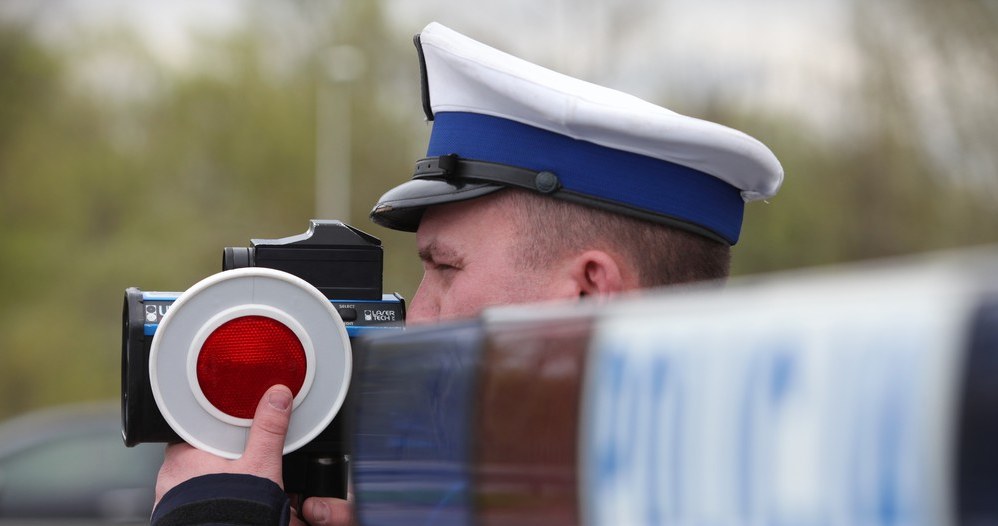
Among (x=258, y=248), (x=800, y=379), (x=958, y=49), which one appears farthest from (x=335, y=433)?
(x=958, y=49)

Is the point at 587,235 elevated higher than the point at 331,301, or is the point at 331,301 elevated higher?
the point at 587,235

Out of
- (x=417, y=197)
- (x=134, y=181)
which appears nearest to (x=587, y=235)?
(x=417, y=197)

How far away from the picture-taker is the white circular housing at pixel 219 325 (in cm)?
179

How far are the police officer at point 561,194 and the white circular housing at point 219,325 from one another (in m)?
0.26

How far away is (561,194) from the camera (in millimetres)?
2189

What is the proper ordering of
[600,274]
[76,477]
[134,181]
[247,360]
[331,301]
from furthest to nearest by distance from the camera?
1. [134,181]
2. [76,477]
3. [600,274]
4. [331,301]
5. [247,360]

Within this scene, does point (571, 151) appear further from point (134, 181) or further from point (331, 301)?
point (134, 181)

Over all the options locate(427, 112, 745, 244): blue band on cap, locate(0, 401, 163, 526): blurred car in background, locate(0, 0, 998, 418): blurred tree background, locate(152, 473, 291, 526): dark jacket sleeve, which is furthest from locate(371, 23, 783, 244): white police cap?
locate(0, 0, 998, 418): blurred tree background

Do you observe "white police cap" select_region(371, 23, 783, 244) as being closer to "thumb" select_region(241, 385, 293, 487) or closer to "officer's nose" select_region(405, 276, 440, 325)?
"officer's nose" select_region(405, 276, 440, 325)

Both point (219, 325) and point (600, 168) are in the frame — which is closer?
point (219, 325)

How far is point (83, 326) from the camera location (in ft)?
88.7

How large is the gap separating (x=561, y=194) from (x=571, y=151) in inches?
2.6

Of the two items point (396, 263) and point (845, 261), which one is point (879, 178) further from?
point (396, 263)

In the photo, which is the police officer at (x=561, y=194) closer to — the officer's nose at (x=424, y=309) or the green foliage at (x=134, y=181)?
the officer's nose at (x=424, y=309)
